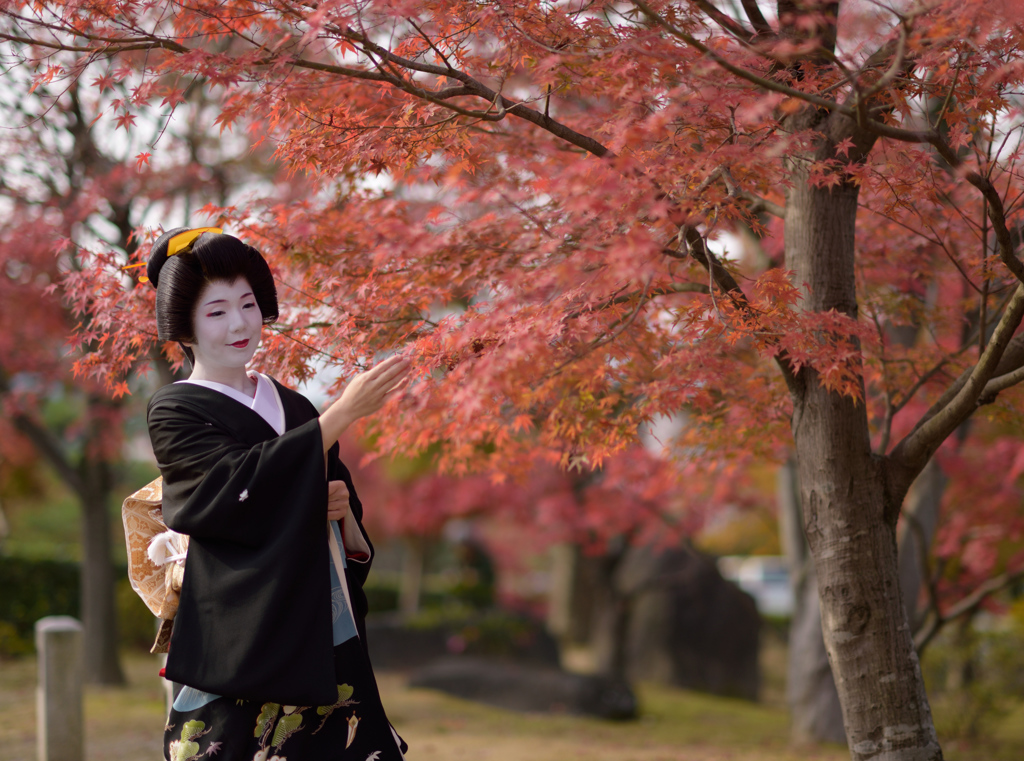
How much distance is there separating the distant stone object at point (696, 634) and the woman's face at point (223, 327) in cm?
882

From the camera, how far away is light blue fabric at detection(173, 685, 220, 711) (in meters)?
2.41

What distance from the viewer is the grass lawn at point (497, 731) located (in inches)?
242

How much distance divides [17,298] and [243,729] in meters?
6.56

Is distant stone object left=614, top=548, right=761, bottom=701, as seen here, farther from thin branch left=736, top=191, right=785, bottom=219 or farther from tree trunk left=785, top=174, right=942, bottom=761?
thin branch left=736, top=191, right=785, bottom=219

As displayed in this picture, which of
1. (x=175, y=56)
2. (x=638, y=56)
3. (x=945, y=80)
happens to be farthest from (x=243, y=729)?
(x=945, y=80)

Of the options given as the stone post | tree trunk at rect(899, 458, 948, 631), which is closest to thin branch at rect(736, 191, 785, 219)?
tree trunk at rect(899, 458, 948, 631)

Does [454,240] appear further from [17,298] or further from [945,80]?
[17,298]

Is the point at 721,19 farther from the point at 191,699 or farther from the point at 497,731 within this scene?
the point at 497,731

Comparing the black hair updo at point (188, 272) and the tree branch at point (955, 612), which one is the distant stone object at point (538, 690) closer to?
the tree branch at point (955, 612)

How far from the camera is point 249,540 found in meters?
2.29

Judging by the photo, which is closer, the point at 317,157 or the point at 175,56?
the point at 175,56

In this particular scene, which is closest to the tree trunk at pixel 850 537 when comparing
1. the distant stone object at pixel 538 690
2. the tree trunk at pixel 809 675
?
the tree trunk at pixel 809 675

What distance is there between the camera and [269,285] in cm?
270

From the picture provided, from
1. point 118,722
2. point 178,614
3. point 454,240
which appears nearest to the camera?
point 178,614
